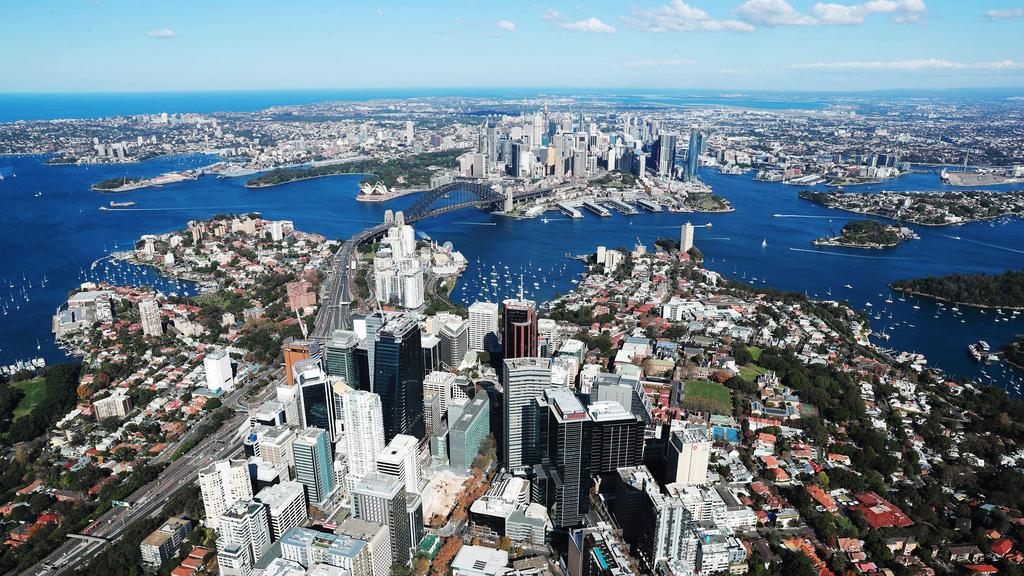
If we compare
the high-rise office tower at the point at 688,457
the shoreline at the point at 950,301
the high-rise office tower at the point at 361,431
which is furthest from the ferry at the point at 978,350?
the high-rise office tower at the point at 361,431

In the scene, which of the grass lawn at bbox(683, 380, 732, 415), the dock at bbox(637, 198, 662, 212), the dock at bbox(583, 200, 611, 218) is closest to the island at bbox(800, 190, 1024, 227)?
the dock at bbox(637, 198, 662, 212)

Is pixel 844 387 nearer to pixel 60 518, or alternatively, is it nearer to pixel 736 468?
pixel 736 468

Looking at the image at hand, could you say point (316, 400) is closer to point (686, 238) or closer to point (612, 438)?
point (612, 438)

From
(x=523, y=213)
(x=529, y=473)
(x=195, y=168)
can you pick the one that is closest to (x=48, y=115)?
(x=195, y=168)

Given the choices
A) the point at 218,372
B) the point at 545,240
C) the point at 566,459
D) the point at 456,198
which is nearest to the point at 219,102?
the point at 456,198

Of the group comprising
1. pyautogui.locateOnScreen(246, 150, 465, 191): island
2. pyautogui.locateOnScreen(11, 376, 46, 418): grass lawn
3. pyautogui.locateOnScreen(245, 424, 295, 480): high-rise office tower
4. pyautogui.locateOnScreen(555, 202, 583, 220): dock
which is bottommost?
pyautogui.locateOnScreen(11, 376, 46, 418): grass lawn

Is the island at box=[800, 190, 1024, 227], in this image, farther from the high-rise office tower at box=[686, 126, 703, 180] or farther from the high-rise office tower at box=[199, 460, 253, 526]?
the high-rise office tower at box=[199, 460, 253, 526]
